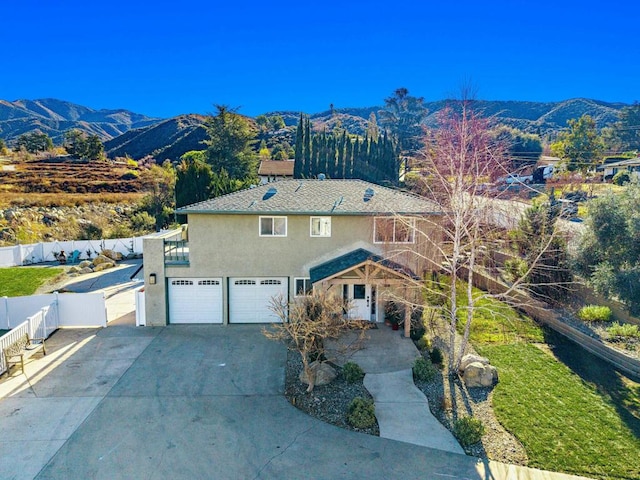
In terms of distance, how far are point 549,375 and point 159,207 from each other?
38610mm

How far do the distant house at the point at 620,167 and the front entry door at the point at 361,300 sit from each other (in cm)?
3844

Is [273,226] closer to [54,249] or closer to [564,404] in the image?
[564,404]

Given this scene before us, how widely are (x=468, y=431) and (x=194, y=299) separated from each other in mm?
11985

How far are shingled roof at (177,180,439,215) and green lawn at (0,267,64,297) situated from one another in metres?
13.0

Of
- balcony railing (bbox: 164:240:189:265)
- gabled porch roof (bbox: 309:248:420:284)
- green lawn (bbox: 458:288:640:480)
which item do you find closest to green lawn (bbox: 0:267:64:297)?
balcony railing (bbox: 164:240:189:265)

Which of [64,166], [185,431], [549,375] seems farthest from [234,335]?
[64,166]

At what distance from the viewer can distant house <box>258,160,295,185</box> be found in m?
58.6

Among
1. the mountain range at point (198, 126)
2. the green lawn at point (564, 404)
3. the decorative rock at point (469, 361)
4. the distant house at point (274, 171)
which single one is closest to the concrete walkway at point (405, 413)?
the decorative rock at point (469, 361)

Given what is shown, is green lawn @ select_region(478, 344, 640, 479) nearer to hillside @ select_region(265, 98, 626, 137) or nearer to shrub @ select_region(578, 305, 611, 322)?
shrub @ select_region(578, 305, 611, 322)

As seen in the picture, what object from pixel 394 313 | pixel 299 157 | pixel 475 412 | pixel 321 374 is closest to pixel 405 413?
pixel 475 412

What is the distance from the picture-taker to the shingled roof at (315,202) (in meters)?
16.6

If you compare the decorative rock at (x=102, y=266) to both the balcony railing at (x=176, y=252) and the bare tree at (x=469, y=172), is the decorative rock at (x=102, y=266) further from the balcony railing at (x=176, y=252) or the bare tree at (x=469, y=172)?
the bare tree at (x=469, y=172)

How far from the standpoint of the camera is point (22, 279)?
24172 millimetres

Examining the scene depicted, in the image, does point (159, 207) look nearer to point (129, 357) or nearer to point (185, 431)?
point (129, 357)
